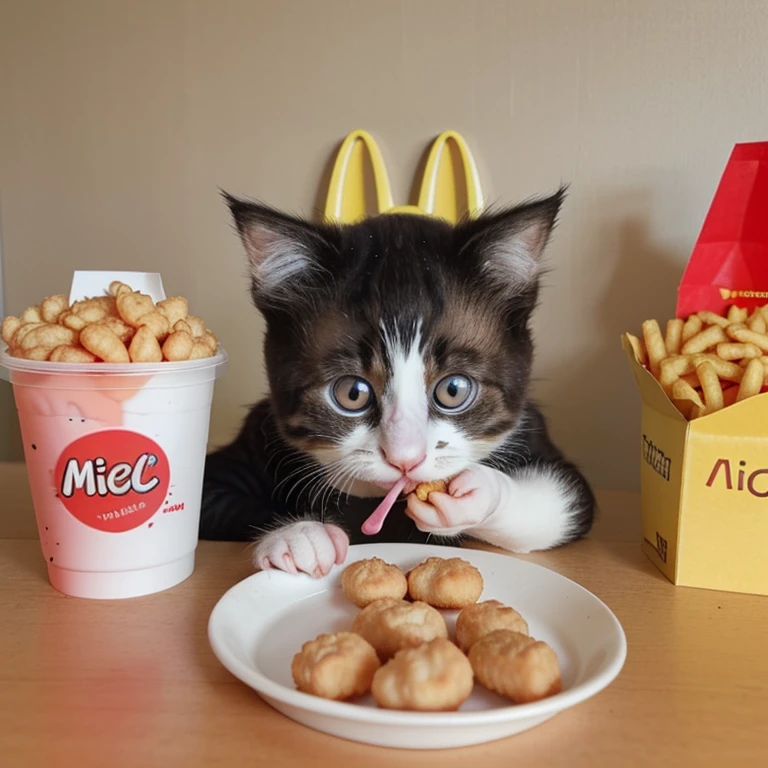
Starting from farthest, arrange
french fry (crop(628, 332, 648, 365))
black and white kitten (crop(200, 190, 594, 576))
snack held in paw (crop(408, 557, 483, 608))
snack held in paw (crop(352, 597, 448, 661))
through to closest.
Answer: french fry (crop(628, 332, 648, 365)) < black and white kitten (crop(200, 190, 594, 576)) < snack held in paw (crop(408, 557, 483, 608)) < snack held in paw (crop(352, 597, 448, 661))

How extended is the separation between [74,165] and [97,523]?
0.92 meters

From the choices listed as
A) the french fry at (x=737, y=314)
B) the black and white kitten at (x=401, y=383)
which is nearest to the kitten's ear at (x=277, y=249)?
the black and white kitten at (x=401, y=383)

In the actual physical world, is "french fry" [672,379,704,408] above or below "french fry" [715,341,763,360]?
below

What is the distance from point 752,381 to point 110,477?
2.36 ft

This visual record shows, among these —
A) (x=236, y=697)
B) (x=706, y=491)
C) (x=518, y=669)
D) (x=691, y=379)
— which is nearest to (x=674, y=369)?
(x=691, y=379)

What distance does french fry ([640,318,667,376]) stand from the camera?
0.89 meters

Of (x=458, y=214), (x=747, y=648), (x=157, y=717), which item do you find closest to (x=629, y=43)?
(x=458, y=214)

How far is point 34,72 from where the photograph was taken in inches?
54.1

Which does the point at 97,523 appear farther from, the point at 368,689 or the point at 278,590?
the point at 368,689

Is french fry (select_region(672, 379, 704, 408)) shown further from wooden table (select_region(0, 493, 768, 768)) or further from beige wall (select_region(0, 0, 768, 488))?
beige wall (select_region(0, 0, 768, 488))

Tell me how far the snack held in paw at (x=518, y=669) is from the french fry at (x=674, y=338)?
51 cm

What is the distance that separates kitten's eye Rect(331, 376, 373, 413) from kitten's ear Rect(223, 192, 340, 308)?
0.44ft

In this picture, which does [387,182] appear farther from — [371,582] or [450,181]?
[371,582]

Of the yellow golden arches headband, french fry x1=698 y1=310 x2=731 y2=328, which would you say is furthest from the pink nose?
the yellow golden arches headband
